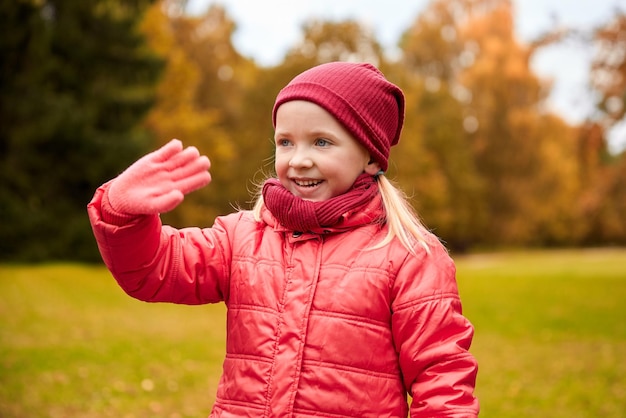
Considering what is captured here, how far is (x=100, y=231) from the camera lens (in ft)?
7.30

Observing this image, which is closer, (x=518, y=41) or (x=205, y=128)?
(x=205, y=128)

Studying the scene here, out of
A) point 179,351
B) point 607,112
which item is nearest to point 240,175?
point 607,112

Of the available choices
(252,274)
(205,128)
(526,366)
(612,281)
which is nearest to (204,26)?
(205,128)

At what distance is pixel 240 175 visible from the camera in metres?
31.6

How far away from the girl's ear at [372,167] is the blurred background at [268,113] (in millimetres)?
5748

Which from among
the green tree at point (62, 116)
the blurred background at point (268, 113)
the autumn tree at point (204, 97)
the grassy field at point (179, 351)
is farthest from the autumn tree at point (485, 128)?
the grassy field at point (179, 351)

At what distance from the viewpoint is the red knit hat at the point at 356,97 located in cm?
244

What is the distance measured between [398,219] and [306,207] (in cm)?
32

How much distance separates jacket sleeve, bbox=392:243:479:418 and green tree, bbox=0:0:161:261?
21076 mm

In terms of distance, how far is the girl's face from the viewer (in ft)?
8.02

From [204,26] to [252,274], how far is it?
3380 centimetres

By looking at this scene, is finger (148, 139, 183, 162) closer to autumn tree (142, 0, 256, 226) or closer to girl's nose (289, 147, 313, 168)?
girl's nose (289, 147, 313, 168)

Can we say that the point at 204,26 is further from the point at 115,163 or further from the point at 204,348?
the point at 204,348

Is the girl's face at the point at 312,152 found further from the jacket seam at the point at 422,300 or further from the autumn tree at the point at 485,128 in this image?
the autumn tree at the point at 485,128
